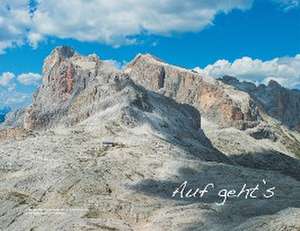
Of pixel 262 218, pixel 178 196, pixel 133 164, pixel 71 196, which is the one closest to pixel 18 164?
pixel 133 164

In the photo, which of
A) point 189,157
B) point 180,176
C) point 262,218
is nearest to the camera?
point 262,218

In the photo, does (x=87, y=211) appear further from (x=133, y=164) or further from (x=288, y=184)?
(x=288, y=184)

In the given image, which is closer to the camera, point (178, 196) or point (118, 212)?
point (118, 212)

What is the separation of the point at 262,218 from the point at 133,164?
78380 mm

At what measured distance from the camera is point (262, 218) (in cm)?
8738

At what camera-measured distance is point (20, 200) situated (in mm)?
136750

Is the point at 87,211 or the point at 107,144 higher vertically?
the point at 107,144

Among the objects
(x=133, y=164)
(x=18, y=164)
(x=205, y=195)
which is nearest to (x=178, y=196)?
(x=205, y=195)

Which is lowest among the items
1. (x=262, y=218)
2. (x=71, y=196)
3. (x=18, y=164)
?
(x=262, y=218)

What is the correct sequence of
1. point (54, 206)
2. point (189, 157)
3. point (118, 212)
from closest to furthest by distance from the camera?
1. point (118, 212)
2. point (54, 206)
3. point (189, 157)

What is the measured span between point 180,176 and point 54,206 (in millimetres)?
35603

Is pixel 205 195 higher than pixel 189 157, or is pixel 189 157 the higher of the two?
pixel 189 157

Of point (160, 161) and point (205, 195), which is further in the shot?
point (160, 161)

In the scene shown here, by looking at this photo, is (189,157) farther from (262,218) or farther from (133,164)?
(262,218)
